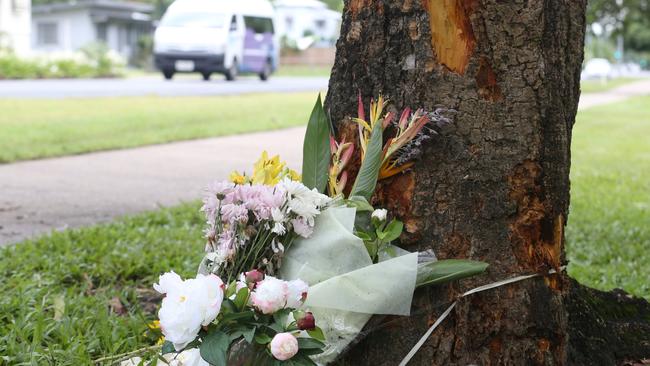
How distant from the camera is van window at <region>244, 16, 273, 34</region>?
28344 millimetres

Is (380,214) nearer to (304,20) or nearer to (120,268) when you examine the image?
(120,268)

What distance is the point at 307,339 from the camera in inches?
86.9

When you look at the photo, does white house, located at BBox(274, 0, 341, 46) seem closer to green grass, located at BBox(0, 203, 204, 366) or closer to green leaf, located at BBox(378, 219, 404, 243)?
green grass, located at BBox(0, 203, 204, 366)

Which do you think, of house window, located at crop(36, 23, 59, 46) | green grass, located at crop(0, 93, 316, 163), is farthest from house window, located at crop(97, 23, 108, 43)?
green grass, located at crop(0, 93, 316, 163)

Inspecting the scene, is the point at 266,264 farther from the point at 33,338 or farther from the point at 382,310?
the point at 33,338

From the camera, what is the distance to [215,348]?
2141 mm

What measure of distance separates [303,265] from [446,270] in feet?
1.24

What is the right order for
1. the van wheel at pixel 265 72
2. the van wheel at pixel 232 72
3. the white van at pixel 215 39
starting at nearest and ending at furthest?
the white van at pixel 215 39 → the van wheel at pixel 232 72 → the van wheel at pixel 265 72

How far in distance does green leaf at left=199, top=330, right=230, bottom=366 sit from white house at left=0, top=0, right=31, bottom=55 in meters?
33.3

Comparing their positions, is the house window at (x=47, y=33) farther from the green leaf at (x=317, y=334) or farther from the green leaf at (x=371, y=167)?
the green leaf at (x=317, y=334)

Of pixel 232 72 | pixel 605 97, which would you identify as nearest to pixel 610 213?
pixel 605 97

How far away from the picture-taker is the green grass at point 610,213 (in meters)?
4.82

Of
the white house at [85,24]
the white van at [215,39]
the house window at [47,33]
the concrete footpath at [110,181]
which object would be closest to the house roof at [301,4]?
the white house at [85,24]

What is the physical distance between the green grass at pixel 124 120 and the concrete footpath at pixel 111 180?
46 centimetres
